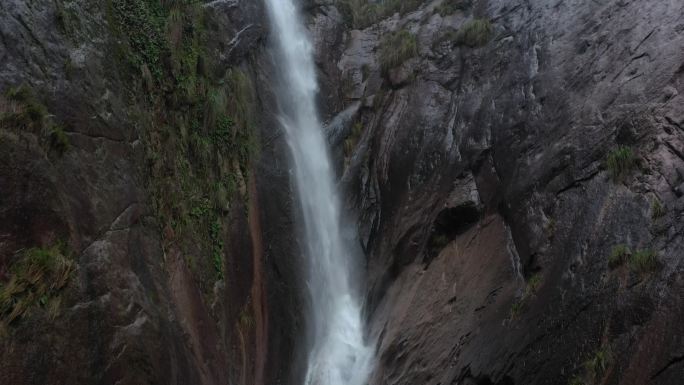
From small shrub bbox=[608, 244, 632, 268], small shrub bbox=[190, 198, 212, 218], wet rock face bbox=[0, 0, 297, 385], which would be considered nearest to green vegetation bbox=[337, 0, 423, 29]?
wet rock face bbox=[0, 0, 297, 385]

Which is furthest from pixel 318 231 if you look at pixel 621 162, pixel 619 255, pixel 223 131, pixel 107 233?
pixel 619 255

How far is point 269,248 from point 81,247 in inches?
228

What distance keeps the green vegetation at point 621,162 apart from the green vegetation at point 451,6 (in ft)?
36.9

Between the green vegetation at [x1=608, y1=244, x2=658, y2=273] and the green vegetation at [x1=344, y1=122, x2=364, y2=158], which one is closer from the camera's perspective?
the green vegetation at [x1=608, y1=244, x2=658, y2=273]

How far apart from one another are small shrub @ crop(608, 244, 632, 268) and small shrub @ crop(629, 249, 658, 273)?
17cm

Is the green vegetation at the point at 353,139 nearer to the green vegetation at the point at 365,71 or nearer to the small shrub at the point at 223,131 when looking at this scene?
the green vegetation at the point at 365,71

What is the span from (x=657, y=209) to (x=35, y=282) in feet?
29.2

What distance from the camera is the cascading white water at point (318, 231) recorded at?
1282cm

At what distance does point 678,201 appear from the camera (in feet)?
25.5

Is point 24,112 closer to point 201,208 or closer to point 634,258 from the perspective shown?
point 201,208

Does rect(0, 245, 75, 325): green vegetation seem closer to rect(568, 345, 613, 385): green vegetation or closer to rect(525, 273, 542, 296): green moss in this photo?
rect(568, 345, 613, 385): green vegetation

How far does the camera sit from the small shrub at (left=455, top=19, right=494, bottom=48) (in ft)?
53.4

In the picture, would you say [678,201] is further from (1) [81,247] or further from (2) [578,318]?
(1) [81,247]

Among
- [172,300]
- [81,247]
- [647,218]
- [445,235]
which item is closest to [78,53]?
[81,247]
